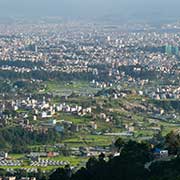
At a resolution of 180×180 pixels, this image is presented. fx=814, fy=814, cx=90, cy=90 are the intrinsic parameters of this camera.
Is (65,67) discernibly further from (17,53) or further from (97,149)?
(97,149)

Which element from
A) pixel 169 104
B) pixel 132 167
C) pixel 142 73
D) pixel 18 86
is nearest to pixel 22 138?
pixel 169 104

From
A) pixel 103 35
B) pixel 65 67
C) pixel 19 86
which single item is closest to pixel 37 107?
pixel 19 86

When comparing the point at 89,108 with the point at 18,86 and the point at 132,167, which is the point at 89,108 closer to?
the point at 18,86

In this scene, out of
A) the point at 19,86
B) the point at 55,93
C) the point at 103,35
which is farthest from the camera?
the point at 103,35

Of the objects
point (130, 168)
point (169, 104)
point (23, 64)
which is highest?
point (130, 168)

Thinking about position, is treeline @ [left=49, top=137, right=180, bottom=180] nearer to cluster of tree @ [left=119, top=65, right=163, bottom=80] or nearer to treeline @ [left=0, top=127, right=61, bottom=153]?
treeline @ [left=0, top=127, right=61, bottom=153]

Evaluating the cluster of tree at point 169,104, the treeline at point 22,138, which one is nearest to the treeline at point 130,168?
the treeline at point 22,138

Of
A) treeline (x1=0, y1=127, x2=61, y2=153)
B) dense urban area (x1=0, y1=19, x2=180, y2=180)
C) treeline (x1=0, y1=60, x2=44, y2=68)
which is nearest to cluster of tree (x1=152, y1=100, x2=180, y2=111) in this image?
dense urban area (x1=0, y1=19, x2=180, y2=180)
